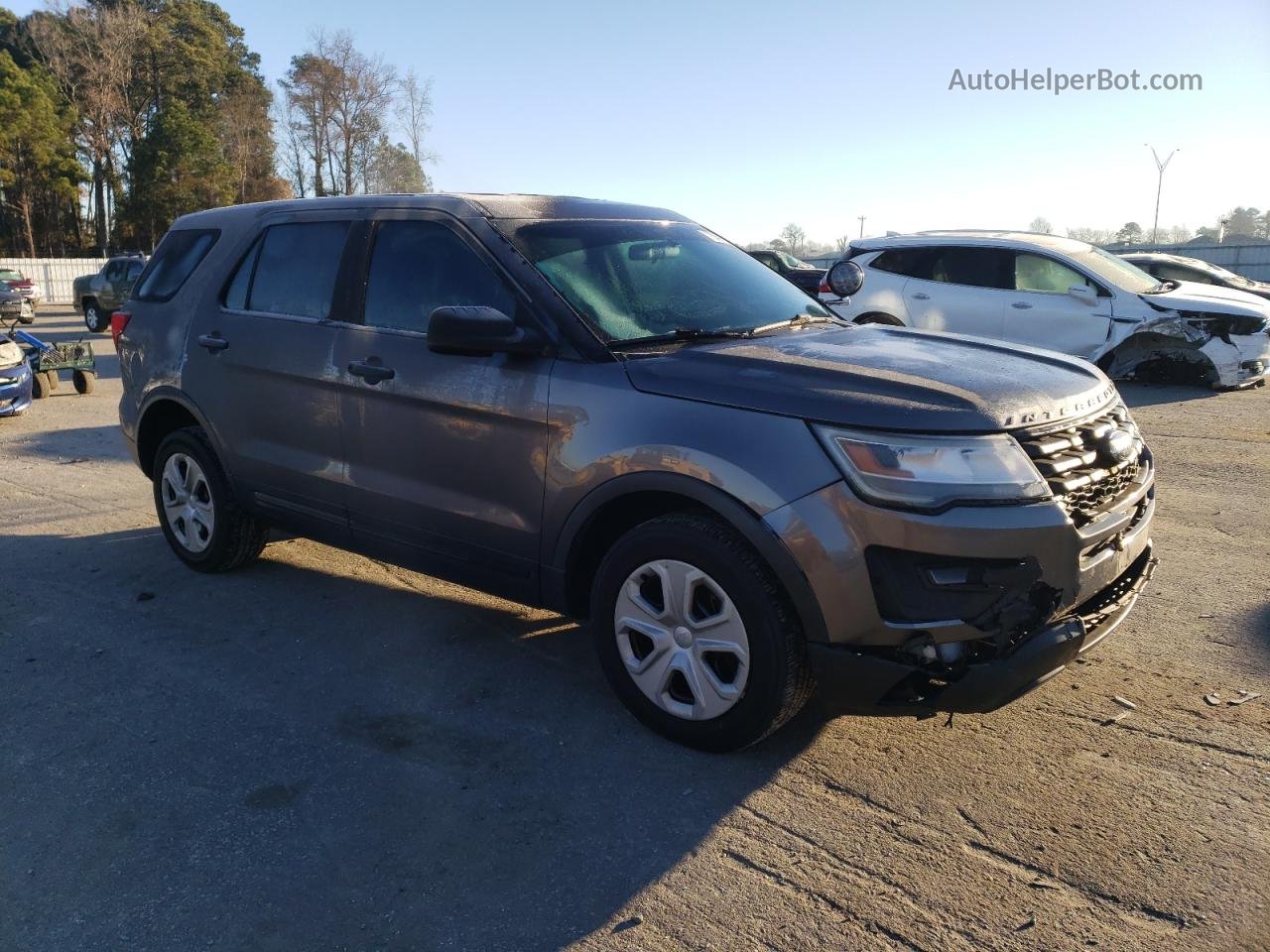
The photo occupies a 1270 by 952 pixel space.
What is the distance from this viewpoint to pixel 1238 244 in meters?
31.1

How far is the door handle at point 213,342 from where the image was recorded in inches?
194

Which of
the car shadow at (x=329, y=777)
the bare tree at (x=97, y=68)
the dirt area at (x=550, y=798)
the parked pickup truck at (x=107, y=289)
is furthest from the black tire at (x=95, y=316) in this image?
the bare tree at (x=97, y=68)

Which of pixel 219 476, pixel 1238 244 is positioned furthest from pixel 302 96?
pixel 219 476

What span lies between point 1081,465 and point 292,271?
3579 mm

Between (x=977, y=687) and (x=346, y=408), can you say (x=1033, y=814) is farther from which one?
(x=346, y=408)

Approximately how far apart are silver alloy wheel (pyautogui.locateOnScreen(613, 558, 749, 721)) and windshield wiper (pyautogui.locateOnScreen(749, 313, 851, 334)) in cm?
120

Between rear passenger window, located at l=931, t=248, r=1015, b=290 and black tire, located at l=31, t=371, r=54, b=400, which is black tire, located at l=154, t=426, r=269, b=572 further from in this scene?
rear passenger window, located at l=931, t=248, r=1015, b=290

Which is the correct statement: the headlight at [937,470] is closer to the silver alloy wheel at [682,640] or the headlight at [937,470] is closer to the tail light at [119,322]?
the silver alloy wheel at [682,640]

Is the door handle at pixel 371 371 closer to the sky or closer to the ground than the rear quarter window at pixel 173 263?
closer to the ground

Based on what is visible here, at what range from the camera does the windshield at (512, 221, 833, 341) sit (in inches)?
150

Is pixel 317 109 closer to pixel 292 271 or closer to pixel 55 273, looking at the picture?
pixel 55 273

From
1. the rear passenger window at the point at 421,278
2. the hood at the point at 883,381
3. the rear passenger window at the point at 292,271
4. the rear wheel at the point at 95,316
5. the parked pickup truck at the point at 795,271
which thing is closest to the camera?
the hood at the point at 883,381

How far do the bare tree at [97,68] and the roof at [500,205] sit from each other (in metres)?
52.4

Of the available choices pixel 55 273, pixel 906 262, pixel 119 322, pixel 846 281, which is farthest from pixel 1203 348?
pixel 55 273
